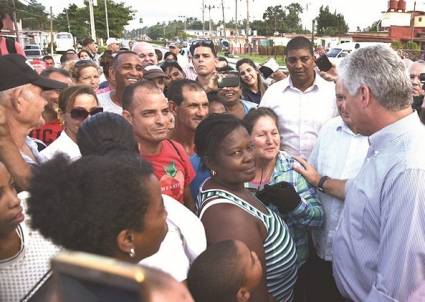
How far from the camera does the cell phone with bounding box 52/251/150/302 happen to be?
0.42m

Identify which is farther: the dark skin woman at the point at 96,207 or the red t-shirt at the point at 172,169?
the red t-shirt at the point at 172,169

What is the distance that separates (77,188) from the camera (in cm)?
130

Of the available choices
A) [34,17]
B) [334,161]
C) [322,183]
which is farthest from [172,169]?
[34,17]

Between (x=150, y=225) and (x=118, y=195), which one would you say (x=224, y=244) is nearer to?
(x=150, y=225)

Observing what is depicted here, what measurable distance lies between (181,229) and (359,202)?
0.80 meters

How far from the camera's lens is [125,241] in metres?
1.32

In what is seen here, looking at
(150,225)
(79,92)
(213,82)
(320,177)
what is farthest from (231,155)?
(213,82)

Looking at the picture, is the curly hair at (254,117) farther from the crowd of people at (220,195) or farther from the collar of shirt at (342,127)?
the collar of shirt at (342,127)

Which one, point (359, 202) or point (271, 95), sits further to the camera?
point (271, 95)

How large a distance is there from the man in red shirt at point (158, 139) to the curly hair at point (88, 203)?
52.8 inches

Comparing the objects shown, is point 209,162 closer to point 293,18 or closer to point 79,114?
point 79,114

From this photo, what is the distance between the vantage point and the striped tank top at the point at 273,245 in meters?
2.20

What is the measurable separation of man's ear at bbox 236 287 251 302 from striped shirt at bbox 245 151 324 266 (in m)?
1.25

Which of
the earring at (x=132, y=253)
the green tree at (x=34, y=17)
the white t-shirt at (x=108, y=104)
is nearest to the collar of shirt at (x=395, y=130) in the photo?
the earring at (x=132, y=253)
